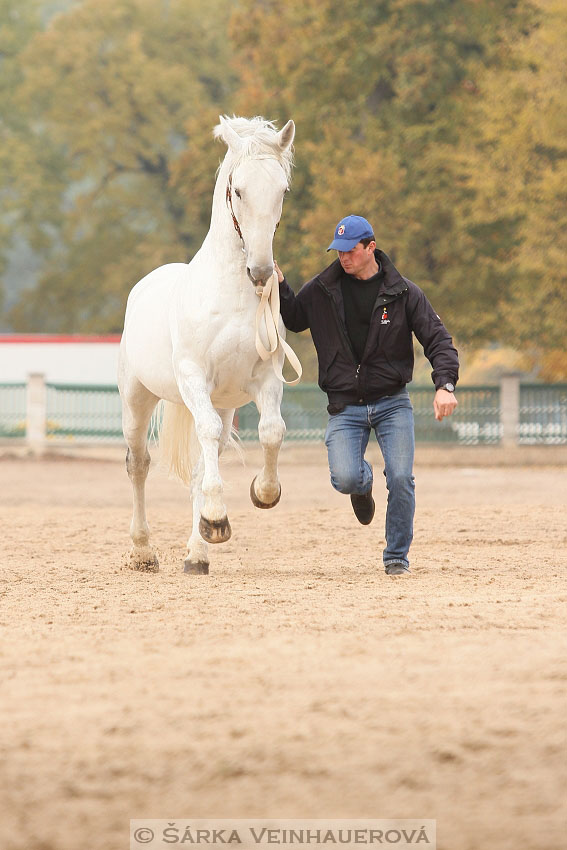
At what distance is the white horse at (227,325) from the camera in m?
7.75

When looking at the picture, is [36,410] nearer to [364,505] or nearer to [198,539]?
[198,539]

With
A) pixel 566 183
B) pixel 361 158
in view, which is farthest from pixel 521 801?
pixel 361 158

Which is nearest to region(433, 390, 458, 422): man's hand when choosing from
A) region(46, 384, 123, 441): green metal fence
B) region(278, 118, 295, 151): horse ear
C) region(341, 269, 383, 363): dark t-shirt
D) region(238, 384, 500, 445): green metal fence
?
region(341, 269, 383, 363): dark t-shirt

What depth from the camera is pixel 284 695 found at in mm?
4879

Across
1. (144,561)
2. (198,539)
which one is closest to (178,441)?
(144,561)

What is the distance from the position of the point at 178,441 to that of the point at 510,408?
18.8m

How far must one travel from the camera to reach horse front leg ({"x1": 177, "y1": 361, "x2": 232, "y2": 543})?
782 cm

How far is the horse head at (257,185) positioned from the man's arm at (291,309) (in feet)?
1.44

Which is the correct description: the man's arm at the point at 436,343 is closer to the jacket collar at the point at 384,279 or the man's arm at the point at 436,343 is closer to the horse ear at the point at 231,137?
the jacket collar at the point at 384,279

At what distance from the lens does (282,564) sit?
9.61 meters

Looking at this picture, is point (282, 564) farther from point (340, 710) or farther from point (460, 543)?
point (340, 710)

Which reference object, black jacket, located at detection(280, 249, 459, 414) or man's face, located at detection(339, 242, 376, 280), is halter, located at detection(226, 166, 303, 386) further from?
man's face, located at detection(339, 242, 376, 280)

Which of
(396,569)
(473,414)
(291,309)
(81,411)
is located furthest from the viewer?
(81,411)

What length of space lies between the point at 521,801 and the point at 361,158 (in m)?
28.6
